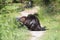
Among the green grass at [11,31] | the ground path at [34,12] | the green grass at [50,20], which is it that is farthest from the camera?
the green grass at [50,20]

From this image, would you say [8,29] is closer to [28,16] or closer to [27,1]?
[28,16]

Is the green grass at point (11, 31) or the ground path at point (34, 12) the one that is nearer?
the green grass at point (11, 31)

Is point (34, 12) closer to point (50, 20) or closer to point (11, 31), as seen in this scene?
point (50, 20)

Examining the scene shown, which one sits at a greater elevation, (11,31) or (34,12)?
(11,31)

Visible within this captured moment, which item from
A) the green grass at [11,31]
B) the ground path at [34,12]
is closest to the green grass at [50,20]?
the ground path at [34,12]

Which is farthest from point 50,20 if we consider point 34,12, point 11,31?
point 11,31

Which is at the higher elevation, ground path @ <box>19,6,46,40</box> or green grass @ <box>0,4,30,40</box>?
green grass @ <box>0,4,30,40</box>

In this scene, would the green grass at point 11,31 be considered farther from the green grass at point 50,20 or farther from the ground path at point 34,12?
the green grass at point 50,20

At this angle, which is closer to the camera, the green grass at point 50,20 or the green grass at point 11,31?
the green grass at point 11,31

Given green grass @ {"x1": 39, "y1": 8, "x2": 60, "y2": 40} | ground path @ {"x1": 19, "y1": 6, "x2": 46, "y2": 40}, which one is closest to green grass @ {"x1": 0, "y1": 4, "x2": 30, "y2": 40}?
ground path @ {"x1": 19, "y1": 6, "x2": 46, "y2": 40}

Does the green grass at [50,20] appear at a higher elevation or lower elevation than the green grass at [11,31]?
lower

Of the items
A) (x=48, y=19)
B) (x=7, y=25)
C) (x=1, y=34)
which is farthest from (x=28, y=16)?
(x=1, y=34)

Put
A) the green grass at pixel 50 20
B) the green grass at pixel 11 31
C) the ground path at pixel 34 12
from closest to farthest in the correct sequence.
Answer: the green grass at pixel 11 31 < the ground path at pixel 34 12 < the green grass at pixel 50 20

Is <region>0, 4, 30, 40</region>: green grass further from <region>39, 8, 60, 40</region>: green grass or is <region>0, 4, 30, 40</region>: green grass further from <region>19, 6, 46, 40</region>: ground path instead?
<region>39, 8, 60, 40</region>: green grass
